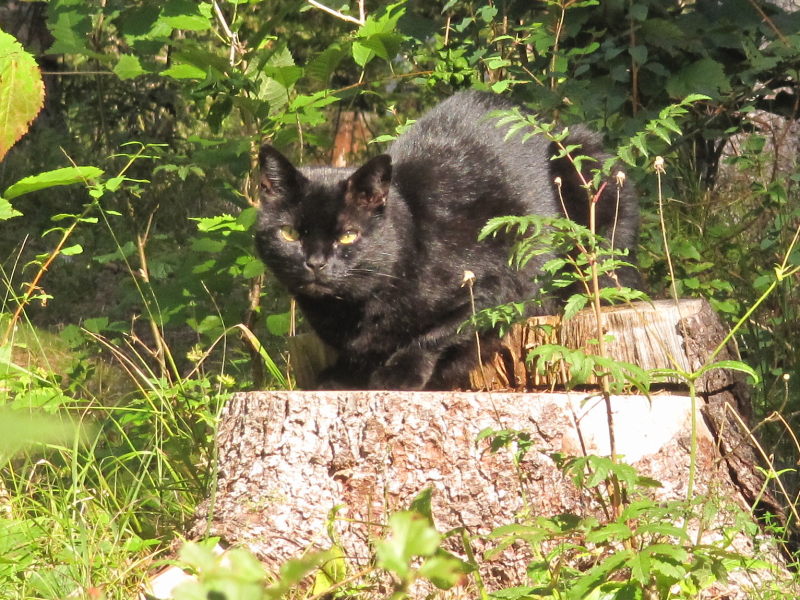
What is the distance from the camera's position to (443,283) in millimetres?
3041

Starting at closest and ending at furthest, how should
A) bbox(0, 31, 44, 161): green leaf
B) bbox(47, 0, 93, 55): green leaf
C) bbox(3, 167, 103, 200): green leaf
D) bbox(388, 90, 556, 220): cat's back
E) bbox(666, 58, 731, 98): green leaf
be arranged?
bbox(0, 31, 44, 161): green leaf
bbox(3, 167, 103, 200): green leaf
bbox(388, 90, 556, 220): cat's back
bbox(47, 0, 93, 55): green leaf
bbox(666, 58, 731, 98): green leaf

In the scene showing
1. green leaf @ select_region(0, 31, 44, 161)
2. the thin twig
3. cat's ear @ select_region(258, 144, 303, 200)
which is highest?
green leaf @ select_region(0, 31, 44, 161)

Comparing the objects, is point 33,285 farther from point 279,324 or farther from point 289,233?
point 279,324

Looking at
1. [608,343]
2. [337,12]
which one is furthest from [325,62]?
[608,343]

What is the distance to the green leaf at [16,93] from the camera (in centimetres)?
186

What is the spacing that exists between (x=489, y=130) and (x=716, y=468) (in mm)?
1518

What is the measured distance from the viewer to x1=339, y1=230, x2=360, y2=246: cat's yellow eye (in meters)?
3.05

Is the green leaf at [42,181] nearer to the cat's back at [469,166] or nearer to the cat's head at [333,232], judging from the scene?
the cat's head at [333,232]

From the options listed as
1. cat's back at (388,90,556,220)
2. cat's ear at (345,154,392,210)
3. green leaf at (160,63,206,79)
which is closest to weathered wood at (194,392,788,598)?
cat's ear at (345,154,392,210)

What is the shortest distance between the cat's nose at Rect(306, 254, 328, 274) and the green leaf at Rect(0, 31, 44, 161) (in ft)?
3.85

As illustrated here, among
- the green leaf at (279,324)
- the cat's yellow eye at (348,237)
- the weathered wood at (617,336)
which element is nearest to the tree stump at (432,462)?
the weathered wood at (617,336)

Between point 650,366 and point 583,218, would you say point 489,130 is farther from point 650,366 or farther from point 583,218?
point 650,366

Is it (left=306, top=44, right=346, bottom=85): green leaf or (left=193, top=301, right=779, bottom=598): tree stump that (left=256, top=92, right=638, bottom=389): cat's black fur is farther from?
(left=193, top=301, right=779, bottom=598): tree stump

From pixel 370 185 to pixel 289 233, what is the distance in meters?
0.32
